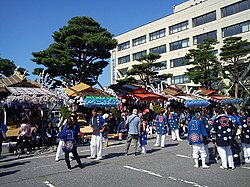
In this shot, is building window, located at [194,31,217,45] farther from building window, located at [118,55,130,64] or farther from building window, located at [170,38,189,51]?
building window, located at [118,55,130,64]

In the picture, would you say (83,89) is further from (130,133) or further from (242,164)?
(242,164)

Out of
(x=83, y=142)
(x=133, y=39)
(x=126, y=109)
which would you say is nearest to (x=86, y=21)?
(x=126, y=109)

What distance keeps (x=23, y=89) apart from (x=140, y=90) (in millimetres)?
7660

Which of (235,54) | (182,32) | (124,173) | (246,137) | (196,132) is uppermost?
(182,32)

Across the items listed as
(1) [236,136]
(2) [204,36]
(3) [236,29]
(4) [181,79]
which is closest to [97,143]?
(1) [236,136]

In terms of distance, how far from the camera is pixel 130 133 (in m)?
8.69

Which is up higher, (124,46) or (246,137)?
(124,46)

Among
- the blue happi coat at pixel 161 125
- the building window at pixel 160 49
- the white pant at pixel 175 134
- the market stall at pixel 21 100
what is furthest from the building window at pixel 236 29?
the market stall at pixel 21 100

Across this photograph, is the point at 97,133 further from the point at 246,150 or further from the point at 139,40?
the point at 139,40

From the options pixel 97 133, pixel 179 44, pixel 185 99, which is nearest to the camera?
pixel 97 133

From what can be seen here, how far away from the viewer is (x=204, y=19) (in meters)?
39.1

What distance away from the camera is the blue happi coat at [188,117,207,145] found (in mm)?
6805

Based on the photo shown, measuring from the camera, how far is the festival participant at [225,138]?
6.59 metres

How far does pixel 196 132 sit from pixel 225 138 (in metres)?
0.76
